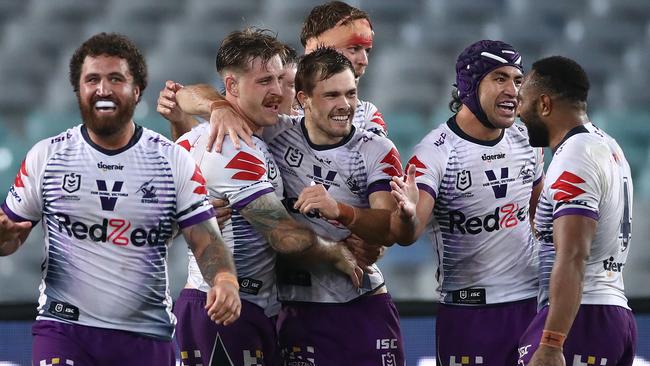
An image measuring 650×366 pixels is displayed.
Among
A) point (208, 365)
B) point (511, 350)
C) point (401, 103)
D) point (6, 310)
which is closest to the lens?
point (208, 365)

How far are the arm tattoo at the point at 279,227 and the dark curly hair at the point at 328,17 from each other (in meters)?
1.33

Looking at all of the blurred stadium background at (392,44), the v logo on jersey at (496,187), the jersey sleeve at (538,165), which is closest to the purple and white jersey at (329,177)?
the v logo on jersey at (496,187)

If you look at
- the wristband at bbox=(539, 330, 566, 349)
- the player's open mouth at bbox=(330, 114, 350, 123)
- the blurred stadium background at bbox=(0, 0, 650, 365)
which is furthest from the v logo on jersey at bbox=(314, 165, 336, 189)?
the blurred stadium background at bbox=(0, 0, 650, 365)

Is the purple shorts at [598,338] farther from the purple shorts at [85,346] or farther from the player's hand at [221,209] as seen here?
the purple shorts at [85,346]

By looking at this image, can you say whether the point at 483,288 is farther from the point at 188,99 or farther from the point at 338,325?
the point at 188,99

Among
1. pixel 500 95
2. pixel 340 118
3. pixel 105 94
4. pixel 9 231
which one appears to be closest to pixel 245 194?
pixel 340 118

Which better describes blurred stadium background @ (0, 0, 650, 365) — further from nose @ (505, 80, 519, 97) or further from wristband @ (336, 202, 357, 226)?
wristband @ (336, 202, 357, 226)

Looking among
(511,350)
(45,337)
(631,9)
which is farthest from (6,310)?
(631,9)

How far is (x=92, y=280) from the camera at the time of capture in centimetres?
440

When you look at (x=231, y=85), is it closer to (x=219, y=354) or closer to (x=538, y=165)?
(x=219, y=354)

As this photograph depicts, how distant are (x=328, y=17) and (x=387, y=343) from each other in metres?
1.69

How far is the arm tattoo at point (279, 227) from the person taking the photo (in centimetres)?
468

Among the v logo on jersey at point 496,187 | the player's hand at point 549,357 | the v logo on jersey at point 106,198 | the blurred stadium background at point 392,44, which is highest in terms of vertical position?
the blurred stadium background at point 392,44

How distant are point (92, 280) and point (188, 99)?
1278 millimetres
